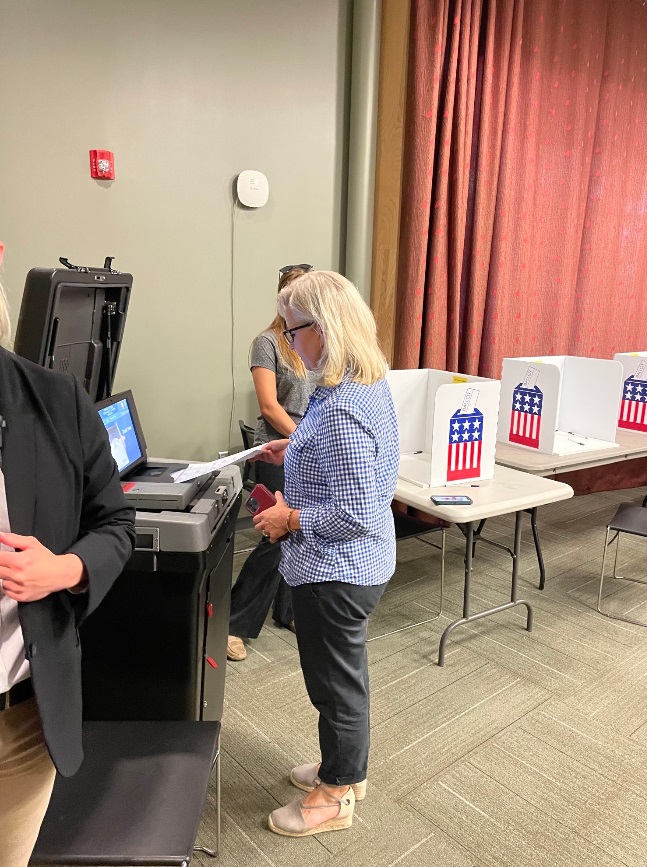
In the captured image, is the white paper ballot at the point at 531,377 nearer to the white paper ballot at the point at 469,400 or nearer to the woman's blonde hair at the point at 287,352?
the white paper ballot at the point at 469,400

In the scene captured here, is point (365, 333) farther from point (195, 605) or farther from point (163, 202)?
point (163, 202)

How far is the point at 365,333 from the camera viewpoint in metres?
1.55

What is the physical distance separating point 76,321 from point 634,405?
3091 mm

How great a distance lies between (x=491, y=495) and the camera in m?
2.51

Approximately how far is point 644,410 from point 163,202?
2.67m

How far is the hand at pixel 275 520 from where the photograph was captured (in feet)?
5.20

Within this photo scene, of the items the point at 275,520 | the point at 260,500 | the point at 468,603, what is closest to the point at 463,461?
the point at 468,603

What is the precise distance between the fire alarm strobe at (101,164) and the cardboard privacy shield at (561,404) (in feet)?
6.48

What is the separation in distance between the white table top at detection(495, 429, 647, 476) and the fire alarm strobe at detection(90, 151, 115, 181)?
82.8 inches

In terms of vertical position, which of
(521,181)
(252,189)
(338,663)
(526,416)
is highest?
(521,181)

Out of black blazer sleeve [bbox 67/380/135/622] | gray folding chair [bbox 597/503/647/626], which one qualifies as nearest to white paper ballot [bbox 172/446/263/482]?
black blazer sleeve [bbox 67/380/135/622]

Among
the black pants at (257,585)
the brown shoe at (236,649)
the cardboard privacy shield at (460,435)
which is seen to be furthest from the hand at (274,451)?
the brown shoe at (236,649)

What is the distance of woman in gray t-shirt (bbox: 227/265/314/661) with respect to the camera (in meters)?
2.53

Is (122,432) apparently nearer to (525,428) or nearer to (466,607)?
(466,607)
